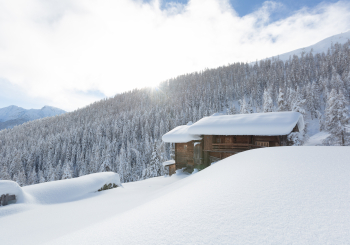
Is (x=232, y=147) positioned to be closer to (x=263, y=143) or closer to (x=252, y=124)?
(x=263, y=143)

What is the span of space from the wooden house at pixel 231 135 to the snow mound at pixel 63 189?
9.80 meters

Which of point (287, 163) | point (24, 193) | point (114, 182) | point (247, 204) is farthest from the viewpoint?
point (114, 182)

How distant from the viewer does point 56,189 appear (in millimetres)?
9023

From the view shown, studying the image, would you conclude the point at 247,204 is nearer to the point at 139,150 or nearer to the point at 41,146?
the point at 139,150

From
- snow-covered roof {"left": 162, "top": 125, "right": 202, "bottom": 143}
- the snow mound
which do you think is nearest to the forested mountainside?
snow-covered roof {"left": 162, "top": 125, "right": 202, "bottom": 143}

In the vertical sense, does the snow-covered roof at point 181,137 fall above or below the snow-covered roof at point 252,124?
below

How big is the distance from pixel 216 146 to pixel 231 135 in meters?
2.13

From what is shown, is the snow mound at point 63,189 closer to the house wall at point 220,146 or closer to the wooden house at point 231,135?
the wooden house at point 231,135

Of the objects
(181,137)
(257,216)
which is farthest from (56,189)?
(181,137)

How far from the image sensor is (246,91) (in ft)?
354

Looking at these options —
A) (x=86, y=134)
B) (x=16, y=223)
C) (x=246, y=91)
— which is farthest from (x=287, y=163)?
(x=246, y=91)

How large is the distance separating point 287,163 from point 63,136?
122 meters

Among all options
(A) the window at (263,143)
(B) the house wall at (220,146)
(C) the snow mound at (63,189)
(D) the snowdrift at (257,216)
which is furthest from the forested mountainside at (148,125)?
(D) the snowdrift at (257,216)

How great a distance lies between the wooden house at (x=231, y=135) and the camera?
13984 millimetres
